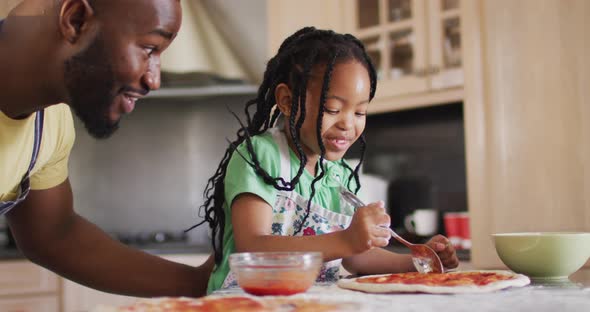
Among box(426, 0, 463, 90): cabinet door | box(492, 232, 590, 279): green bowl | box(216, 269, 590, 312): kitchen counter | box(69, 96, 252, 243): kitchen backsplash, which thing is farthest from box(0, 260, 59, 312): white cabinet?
box(492, 232, 590, 279): green bowl

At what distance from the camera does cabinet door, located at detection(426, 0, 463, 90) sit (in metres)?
2.68

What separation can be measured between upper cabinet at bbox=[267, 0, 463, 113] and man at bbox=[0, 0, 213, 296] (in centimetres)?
167

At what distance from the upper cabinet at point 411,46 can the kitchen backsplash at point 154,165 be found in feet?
2.33

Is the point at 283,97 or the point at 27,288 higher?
the point at 283,97

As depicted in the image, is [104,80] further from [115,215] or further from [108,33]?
[115,215]

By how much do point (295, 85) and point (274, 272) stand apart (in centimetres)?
54

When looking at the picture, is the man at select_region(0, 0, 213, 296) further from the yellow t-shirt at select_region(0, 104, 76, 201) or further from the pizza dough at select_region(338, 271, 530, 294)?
the pizza dough at select_region(338, 271, 530, 294)

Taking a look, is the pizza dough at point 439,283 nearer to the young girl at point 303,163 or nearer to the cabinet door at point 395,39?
the young girl at point 303,163

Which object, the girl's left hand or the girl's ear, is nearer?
the girl's left hand

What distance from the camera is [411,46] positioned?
2854 mm

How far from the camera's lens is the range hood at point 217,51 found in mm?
3014

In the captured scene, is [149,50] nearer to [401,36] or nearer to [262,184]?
[262,184]

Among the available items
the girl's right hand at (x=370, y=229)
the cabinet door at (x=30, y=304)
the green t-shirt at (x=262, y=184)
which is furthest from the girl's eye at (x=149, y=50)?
the cabinet door at (x=30, y=304)

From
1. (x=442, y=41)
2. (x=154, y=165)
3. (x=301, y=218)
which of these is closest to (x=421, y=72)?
(x=442, y=41)
